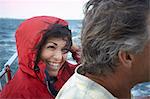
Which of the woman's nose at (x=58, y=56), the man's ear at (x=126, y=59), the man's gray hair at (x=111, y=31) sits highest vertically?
the man's gray hair at (x=111, y=31)

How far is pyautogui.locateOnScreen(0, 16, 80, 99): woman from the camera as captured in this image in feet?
5.30

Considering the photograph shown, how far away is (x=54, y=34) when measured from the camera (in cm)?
166

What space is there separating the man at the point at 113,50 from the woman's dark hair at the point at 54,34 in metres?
0.85

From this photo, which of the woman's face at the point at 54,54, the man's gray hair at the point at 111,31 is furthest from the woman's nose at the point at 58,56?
the man's gray hair at the point at 111,31

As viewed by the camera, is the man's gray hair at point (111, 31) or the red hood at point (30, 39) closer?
the man's gray hair at point (111, 31)

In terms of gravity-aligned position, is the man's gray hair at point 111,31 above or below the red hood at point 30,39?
above

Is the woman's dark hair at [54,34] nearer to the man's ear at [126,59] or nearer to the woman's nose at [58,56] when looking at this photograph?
the woman's nose at [58,56]

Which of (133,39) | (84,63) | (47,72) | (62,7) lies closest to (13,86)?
(47,72)

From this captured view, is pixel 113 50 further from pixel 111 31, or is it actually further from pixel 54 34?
pixel 54 34

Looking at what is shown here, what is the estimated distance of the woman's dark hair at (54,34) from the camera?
1637mm

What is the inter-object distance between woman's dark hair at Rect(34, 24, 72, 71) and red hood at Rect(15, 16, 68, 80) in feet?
0.06

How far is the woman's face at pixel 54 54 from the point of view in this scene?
1.67m

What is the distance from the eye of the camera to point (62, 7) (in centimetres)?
206

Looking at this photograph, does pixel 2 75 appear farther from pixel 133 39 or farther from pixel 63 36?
pixel 133 39
